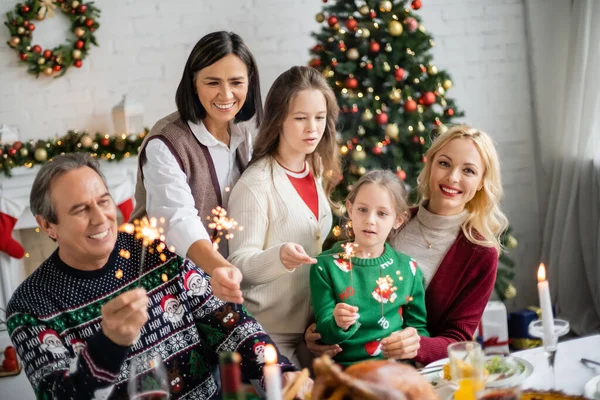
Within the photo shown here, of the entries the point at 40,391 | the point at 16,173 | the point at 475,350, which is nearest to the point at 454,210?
the point at 475,350

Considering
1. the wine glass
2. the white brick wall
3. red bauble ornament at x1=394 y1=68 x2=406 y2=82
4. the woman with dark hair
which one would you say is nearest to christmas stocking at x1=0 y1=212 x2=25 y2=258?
the white brick wall

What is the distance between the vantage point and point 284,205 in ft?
7.52

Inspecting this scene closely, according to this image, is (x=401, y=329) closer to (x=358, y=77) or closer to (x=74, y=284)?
(x=74, y=284)

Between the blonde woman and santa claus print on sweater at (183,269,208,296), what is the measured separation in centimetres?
45

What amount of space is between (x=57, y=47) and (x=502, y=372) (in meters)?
3.64

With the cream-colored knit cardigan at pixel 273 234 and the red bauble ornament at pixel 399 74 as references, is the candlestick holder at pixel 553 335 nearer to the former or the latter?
the cream-colored knit cardigan at pixel 273 234

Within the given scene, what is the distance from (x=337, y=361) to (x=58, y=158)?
107 centimetres

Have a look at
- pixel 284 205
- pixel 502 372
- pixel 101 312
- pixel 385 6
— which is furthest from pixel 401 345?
pixel 385 6

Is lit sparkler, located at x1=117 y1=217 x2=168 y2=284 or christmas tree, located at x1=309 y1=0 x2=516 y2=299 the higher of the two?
christmas tree, located at x1=309 y1=0 x2=516 y2=299

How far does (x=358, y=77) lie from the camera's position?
3.53m

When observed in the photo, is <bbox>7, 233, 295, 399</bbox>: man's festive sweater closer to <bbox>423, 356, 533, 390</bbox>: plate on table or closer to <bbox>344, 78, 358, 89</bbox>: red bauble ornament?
<bbox>423, 356, 533, 390</bbox>: plate on table

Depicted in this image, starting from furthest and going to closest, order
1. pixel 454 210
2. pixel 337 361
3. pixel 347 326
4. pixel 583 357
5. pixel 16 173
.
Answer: pixel 16 173 → pixel 454 210 → pixel 337 361 → pixel 347 326 → pixel 583 357

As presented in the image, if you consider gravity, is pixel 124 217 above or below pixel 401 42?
below

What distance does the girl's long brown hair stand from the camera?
2318 mm
